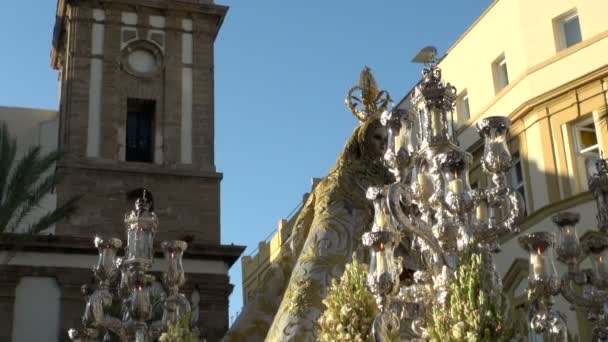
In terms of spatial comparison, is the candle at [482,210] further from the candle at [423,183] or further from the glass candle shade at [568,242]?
the glass candle shade at [568,242]

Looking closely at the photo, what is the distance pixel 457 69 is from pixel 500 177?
720 inches

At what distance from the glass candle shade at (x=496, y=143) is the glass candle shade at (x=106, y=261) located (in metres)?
3.54

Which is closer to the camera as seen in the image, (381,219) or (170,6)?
(381,219)

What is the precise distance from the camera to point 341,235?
18.2 ft

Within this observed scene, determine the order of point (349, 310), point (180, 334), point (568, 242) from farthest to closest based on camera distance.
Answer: point (568, 242) → point (180, 334) → point (349, 310)

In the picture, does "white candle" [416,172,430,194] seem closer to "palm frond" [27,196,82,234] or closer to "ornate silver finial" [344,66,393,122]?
"ornate silver finial" [344,66,393,122]

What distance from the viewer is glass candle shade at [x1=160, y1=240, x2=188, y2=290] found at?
7406 mm

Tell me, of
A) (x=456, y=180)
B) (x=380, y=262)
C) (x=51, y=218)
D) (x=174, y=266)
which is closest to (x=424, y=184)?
(x=456, y=180)

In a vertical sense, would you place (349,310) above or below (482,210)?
below

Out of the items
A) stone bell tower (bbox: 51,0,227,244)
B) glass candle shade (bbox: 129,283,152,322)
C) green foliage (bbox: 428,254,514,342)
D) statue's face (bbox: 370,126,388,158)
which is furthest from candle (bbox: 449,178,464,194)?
stone bell tower (bbox: 51,0,227,244)

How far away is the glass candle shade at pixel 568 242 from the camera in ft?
23.5

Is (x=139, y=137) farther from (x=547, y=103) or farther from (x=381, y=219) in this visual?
(x=381, y=219)

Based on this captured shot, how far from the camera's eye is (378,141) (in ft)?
20.4

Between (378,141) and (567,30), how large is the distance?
50.0 ft
